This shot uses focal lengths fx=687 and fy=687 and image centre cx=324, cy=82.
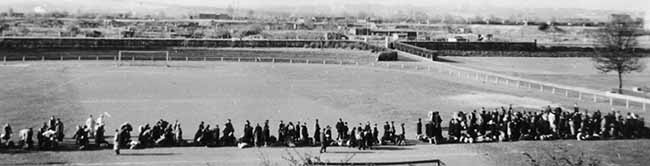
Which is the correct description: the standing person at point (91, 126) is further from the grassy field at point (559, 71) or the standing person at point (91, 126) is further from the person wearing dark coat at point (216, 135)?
the grassy field at point (559, 71)

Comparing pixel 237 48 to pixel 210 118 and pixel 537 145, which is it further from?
pixel 537 145

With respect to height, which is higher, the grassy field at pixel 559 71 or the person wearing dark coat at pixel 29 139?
the person wearing dark coat at pixel 29 139

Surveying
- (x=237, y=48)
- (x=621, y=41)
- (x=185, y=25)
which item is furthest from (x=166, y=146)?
(x=185, y=25)

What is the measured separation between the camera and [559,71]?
2226 inches

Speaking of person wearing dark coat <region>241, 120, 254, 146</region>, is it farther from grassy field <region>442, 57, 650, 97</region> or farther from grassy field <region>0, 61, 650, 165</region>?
grassy field <region>442, 57, 650, 97</region>

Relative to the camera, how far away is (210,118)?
26.3 m

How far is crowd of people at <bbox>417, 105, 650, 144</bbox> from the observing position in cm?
2198

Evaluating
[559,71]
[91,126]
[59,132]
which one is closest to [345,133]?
[91,126]

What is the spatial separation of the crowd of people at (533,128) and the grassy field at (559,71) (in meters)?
19.4

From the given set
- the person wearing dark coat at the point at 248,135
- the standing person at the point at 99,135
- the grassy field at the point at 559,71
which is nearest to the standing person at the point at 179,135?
the person wearing dark coat at the point at 248,135

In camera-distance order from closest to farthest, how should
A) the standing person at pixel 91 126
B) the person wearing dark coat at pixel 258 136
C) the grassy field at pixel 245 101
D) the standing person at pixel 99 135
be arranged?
the grassy field at pixel 245 101
the standing person at pixel 99 135
the person wearing dark coat at pixel 258 136
the standing person at pixel 91 126

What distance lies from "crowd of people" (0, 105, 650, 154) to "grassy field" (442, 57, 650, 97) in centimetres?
1998

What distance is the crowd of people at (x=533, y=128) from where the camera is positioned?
2198 centimetres

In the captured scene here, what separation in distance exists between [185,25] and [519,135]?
10920 cm
